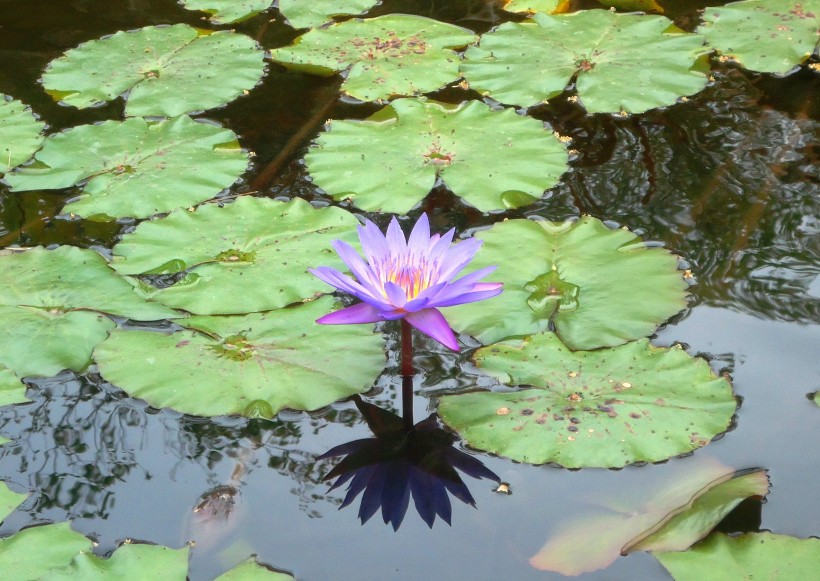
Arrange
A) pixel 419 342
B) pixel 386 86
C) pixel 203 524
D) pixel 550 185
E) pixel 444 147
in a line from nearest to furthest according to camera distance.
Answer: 1. pixel 203 524
2. pixel 419 342
3. pixel 550 185
4. pixel 444 147
5. pixel 386 86

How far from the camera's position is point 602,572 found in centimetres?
170

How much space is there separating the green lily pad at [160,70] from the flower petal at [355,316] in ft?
5.70

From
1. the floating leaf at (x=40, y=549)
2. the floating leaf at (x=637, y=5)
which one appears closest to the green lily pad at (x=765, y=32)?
the floating leaf at (x=637, y=5)

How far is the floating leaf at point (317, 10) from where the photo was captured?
400 centimetres

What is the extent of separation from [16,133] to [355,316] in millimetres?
2014

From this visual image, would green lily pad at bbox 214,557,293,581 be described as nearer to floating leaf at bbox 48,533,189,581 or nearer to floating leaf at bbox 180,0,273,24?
floating leaf at bbox 48,533,189,581

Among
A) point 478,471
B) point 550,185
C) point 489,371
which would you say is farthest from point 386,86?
point 478,471

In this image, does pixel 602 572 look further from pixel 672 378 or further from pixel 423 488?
pixel 672 378

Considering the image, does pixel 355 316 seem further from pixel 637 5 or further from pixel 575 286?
pixel 637 5

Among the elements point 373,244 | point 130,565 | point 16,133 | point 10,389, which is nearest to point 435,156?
point 373,244

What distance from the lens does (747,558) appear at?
166 cm

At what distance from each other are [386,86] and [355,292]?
68.4 inches

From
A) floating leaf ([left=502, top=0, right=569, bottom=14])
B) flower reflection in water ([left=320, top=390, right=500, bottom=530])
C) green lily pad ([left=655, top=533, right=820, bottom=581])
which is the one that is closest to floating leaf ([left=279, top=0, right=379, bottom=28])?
floating leaf ([left=502, top=0, right=569, bottom=14])

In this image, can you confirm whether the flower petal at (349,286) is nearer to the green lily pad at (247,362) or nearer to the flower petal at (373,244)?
the flower petal at (373,244)
